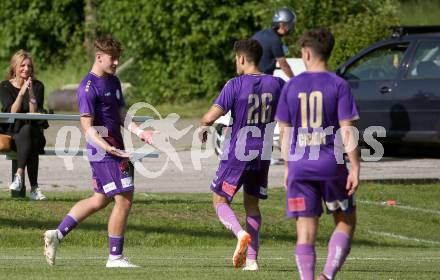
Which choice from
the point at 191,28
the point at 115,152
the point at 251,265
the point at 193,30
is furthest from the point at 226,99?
the point at 191,28

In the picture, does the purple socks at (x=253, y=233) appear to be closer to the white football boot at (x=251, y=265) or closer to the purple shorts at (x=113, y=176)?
the white football boot at (x=251, y=265)

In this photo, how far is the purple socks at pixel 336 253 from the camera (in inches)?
331

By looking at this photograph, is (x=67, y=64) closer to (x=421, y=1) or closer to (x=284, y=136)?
(x=421, y=1)

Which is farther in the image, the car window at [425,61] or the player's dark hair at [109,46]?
the car window at [425,61]

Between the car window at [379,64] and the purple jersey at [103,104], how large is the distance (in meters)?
8.93

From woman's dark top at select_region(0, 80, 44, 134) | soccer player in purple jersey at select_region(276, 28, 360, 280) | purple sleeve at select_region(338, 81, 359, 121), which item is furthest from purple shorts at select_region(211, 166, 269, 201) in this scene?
woman's dark top at select_region(0, 80, 44, 134)

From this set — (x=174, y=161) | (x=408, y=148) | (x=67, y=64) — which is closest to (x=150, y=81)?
(x=67, y=64)

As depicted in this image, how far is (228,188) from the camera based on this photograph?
10.9 metres

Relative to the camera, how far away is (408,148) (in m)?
19.5

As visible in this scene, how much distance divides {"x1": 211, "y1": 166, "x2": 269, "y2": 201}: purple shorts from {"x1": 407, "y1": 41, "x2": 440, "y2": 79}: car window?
26.6ft

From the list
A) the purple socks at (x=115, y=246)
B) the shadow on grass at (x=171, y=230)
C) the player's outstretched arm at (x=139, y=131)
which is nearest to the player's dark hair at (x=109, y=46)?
the player's outstretched arm at (x=139, y=131)

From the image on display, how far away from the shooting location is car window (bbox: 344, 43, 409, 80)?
1889cm

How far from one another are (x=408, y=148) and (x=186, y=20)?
33.3 ft

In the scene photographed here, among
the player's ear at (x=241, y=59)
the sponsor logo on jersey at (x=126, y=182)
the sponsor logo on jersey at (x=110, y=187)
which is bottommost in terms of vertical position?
the sponsor logo on jersey at (x=110, y=187)
